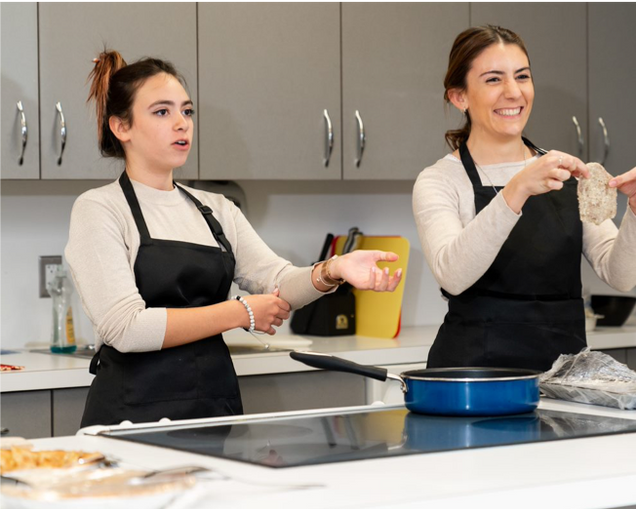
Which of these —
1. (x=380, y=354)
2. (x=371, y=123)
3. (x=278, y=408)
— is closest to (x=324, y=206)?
(x=371, y=123)

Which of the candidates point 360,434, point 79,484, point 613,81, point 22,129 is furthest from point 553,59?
point 79,484

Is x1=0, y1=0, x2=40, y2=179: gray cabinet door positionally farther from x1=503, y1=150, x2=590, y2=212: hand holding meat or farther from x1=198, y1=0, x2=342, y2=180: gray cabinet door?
→ x1=503, y1=150, x2=590, y2=212: hand holding meat

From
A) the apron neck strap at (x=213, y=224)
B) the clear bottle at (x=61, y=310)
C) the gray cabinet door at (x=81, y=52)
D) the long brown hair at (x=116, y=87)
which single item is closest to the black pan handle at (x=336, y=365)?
the apron neck strap at (x=213, y=224)

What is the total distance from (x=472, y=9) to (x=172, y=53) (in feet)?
3.58

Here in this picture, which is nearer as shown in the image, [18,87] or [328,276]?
[328,276]

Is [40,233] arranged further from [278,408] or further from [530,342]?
[530,342]

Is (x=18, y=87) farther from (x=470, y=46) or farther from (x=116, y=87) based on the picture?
(x=470, y=46)

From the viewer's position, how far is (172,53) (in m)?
2.82

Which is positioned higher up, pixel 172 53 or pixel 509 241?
pixel 172 53

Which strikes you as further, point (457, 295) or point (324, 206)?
point (324, 206)

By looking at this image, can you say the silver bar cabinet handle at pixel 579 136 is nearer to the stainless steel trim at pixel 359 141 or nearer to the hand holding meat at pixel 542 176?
the stainless steel trim at pixel 359 141

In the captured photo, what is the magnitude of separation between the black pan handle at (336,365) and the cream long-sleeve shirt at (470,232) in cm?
45

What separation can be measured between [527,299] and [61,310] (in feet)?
4.74

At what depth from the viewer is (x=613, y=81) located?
3541 millimetres
